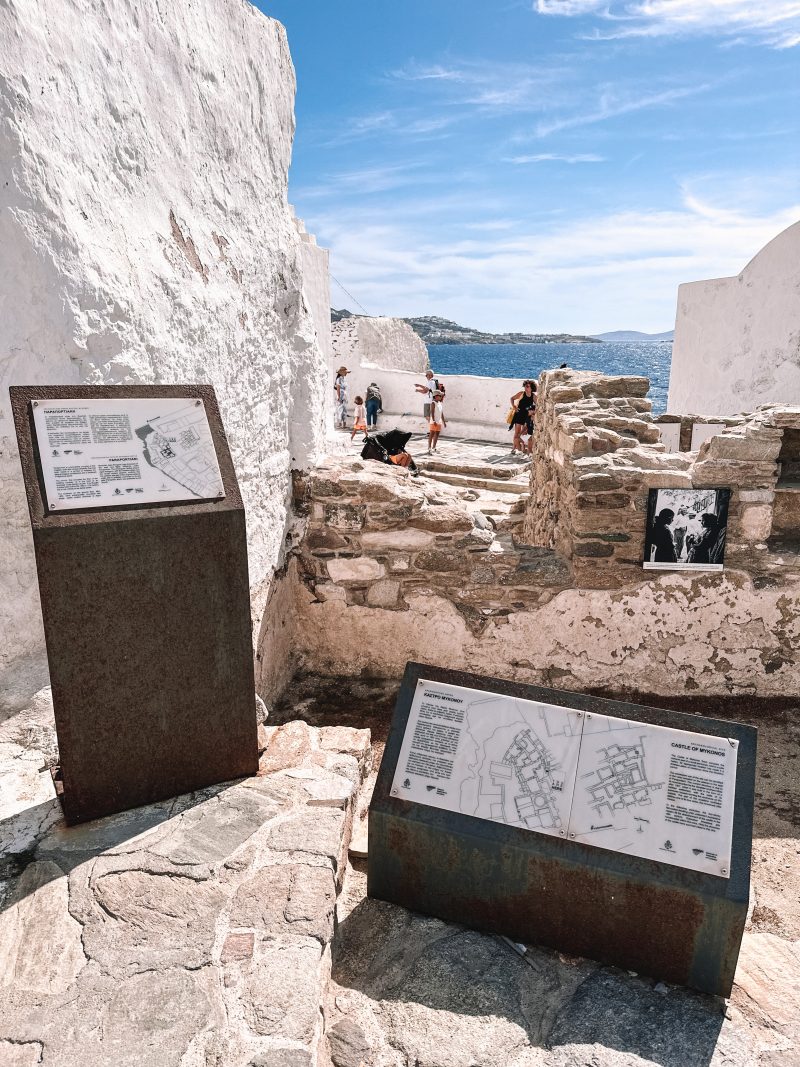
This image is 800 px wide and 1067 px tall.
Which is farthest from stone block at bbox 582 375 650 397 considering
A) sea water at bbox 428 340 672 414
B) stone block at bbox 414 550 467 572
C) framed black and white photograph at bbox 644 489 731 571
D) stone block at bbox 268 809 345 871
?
sea water at bbox 428 340 672 414

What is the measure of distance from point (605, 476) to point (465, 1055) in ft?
11.1

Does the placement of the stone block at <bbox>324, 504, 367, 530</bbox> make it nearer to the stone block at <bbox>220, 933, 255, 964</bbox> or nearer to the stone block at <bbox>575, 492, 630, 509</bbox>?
the stone block at <bbox>575, 492, 630, 509</bbox>

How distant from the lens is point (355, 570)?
487 centimetres

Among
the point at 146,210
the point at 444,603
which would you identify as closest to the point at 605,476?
the point at 444,603

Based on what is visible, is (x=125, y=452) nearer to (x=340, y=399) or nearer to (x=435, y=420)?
(x=435, y=420)

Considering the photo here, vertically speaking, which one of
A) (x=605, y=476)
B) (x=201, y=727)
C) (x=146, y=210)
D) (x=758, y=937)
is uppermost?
(x=146, y=210)

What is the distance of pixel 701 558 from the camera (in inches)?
182

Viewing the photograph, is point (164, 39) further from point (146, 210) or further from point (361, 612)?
point (361, 612)

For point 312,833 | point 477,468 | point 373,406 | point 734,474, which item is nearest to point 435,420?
→ point 477,468

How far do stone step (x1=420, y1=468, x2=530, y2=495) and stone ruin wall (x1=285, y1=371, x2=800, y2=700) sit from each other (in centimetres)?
535

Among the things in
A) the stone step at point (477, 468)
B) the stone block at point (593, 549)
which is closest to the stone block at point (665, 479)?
the stone block at point (593, 549)

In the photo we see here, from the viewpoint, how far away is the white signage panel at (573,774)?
80.8 inches

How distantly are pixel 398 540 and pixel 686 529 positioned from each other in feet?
6.21

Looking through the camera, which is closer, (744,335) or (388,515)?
(388,515)
